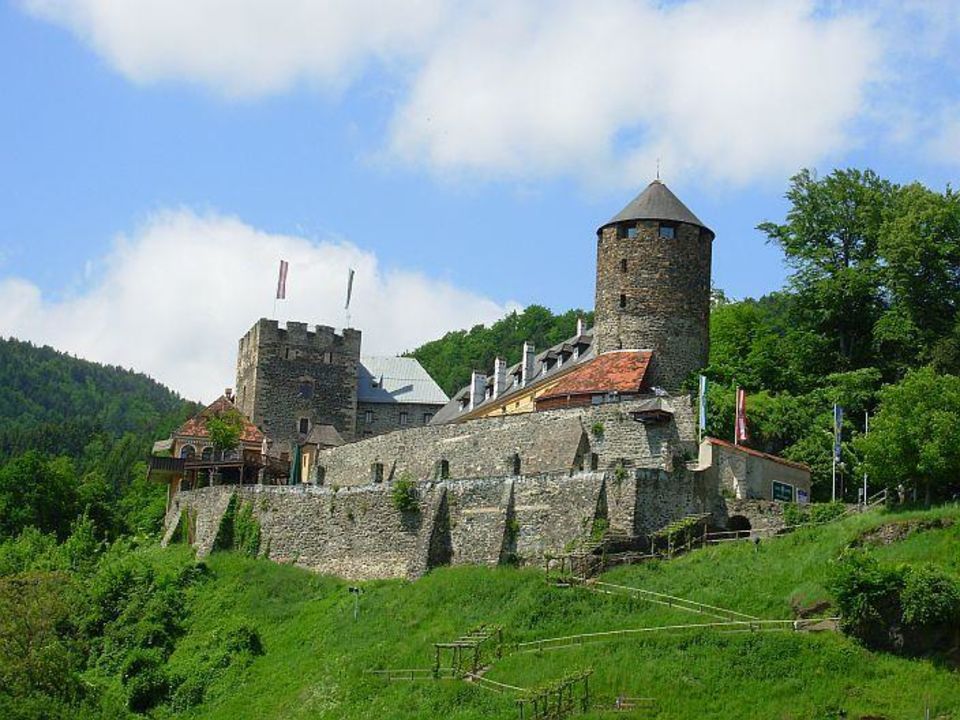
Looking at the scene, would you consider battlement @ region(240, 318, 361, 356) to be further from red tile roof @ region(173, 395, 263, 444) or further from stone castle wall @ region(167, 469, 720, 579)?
stone castle wall @ region(167, 469, 720, 579)

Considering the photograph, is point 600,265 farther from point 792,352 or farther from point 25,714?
point 25,714

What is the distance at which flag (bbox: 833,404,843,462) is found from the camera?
49.9 m

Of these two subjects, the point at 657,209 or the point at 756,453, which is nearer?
the point at 756,453

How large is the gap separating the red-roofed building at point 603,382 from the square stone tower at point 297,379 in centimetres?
1861

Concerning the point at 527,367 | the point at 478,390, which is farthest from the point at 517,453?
the point at 478,390

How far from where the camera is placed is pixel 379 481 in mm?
55625

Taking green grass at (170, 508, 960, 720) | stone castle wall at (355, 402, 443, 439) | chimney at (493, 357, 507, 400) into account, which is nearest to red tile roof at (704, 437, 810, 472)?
green grass at (170, 508, 960, 720)

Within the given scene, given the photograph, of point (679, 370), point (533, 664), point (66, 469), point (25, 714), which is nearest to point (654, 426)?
point (679, 370)

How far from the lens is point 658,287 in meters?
→ 57.5

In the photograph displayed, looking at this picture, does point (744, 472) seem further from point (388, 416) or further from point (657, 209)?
point (388, 416)

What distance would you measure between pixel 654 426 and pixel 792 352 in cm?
953

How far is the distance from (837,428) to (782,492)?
10.7 ft

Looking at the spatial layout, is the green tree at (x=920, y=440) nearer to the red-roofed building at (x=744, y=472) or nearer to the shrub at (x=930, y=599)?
the red-roofed building at (x=744, y=472)

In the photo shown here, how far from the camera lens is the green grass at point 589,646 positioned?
34.9 m
